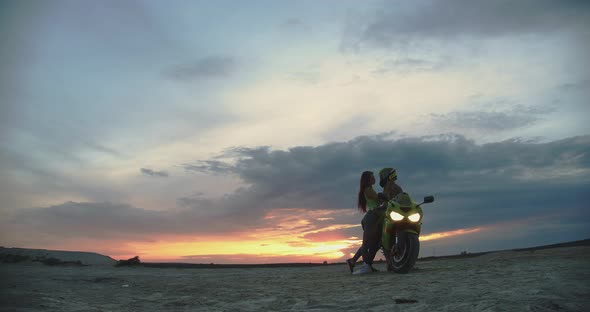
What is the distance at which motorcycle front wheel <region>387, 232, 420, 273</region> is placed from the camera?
803 cm

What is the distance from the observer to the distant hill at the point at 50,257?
627 inches

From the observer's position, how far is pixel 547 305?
3.92 meters

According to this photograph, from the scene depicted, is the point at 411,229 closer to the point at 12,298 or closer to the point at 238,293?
the point at 238,293

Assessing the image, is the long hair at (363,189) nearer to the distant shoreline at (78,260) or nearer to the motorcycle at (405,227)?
the motorcycle at (405,227)

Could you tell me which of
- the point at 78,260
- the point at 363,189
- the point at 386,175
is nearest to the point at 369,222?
the point at 363,189

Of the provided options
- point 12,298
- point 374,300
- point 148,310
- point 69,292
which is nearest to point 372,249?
point 374,300

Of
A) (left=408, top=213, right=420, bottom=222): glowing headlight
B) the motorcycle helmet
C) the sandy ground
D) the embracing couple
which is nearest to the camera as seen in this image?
the sandy ground

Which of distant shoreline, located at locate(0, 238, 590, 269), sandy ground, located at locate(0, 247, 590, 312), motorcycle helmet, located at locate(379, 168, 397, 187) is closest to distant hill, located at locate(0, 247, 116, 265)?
distant shoreline, located at locate(0, 238, 590, 269)

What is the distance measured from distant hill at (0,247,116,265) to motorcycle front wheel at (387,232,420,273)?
12.7m

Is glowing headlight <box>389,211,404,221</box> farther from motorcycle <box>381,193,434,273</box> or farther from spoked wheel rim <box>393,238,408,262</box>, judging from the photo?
spoked wheel rim <box>393,238,408,262</box>

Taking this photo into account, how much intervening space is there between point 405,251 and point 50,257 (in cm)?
1578

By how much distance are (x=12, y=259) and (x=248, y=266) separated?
8.55 meters

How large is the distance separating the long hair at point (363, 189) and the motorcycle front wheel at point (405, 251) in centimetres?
148

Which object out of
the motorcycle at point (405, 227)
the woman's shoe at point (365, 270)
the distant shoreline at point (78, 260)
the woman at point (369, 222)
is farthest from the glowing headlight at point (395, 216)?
the distant shoreline at point (78, 260)
